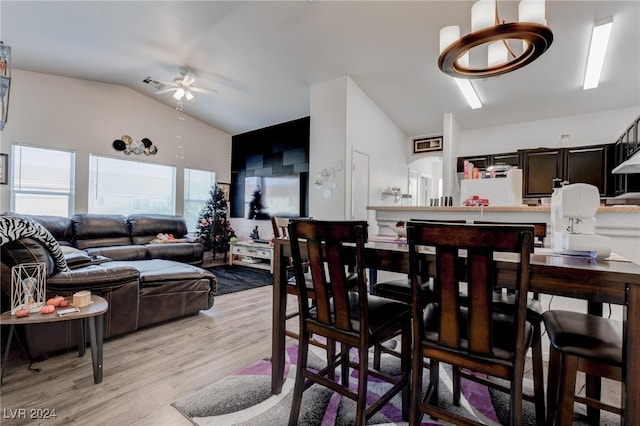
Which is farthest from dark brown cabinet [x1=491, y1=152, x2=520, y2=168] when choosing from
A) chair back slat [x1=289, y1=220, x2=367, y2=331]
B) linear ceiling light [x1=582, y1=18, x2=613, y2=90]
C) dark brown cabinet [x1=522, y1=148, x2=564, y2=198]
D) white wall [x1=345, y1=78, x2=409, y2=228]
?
chair back slat [x1=289, y1=220, x2=367, y2=331]

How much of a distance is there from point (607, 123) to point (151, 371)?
6.71 metres

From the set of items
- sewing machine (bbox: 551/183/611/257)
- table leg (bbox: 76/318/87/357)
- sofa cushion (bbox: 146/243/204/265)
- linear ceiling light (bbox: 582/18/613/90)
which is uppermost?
linear ceiling light (bbox: 582/18/613/90)

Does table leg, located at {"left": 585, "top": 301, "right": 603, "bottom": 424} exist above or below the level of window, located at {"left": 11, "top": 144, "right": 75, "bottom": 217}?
below

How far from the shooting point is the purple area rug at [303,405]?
169 centimetres

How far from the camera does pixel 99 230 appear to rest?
5.01 metres

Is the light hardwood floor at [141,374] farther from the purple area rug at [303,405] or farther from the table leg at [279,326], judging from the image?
the table leg at [279,326]

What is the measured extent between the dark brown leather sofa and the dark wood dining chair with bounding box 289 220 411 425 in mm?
1892

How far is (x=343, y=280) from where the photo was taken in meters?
1.44

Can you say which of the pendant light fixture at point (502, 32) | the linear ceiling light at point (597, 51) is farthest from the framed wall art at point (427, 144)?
the pendant light fixture at point (502, 32)

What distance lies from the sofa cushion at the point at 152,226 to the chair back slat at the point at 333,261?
4.96m

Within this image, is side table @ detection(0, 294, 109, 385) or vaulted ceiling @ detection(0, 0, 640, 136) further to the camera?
vaulted ceiling @ detection(0, 0, 640, 136)

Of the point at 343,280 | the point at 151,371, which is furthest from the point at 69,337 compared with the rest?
the point at 343,280

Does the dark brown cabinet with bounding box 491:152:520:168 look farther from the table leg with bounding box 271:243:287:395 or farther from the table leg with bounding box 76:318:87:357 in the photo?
the table leg with bounding box 76:318:87:357

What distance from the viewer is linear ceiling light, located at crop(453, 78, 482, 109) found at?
4.12 metres
